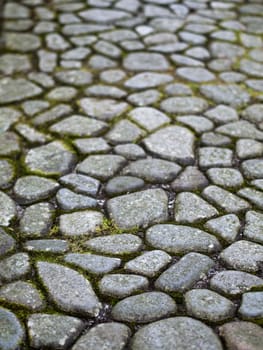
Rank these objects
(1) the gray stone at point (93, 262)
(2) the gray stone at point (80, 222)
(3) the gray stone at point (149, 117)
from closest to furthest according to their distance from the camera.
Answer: (1) the gray stone at point (93, 262) < (2) the gray stone at point (80, 222) < (3) the gray stone at point (149, 117)

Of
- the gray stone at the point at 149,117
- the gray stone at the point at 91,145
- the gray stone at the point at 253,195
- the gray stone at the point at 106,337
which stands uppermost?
the gray stone at the point at 149,117

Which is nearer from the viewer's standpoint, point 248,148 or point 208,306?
point 208,306

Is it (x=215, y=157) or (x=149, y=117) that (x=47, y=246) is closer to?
(x=215, y=157)

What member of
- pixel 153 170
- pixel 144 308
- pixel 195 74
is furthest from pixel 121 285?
pixel 195 74

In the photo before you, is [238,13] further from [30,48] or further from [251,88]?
[30,48]

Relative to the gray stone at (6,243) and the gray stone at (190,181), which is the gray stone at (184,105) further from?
the gray stone at (6,243)

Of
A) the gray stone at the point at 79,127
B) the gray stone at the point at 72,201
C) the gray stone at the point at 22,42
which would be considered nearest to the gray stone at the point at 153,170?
the gray stone at the point at 72,201

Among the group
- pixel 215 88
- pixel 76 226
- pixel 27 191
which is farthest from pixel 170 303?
pixel 215 88
